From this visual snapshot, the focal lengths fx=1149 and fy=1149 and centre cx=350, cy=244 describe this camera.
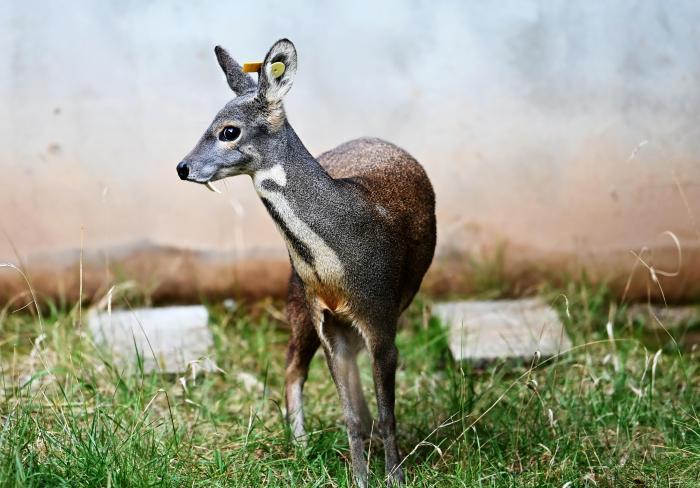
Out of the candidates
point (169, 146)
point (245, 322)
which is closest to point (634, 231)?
point (245, 322)

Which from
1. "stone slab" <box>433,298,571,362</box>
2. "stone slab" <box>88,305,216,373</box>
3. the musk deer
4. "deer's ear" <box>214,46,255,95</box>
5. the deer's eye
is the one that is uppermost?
"deer's ear" <box>214,46,255,95</box>

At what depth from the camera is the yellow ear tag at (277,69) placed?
12.4 feet

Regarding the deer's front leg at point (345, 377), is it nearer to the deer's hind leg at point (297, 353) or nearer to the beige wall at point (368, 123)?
the deer's hind leg at point (297, 353)

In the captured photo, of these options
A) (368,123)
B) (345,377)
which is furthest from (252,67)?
(368,123)

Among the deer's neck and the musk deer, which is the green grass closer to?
the musk deer

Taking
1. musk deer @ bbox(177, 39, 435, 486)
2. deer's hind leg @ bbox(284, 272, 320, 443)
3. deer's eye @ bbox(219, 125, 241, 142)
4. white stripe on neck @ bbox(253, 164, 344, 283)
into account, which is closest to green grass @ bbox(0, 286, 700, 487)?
deer's hind leg @ bbox(284, 272, 320, 443)

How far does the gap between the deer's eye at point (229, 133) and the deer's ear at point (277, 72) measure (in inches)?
5.9

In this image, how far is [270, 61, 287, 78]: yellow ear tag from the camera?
3.79 meters

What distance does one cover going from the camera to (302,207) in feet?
12.5

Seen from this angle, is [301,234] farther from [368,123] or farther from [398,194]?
[368,123]

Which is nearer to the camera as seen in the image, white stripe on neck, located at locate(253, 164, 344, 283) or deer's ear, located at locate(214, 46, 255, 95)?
white stripe on neck, located at locate(253, 164, 344, 283)

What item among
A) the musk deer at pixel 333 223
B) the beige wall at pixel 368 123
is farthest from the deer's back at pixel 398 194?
the beige wall at pixel 368 123

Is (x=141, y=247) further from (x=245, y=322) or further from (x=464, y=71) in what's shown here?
(x=464, y=71)

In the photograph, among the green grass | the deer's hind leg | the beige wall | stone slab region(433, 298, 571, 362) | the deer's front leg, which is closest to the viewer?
the green grass
